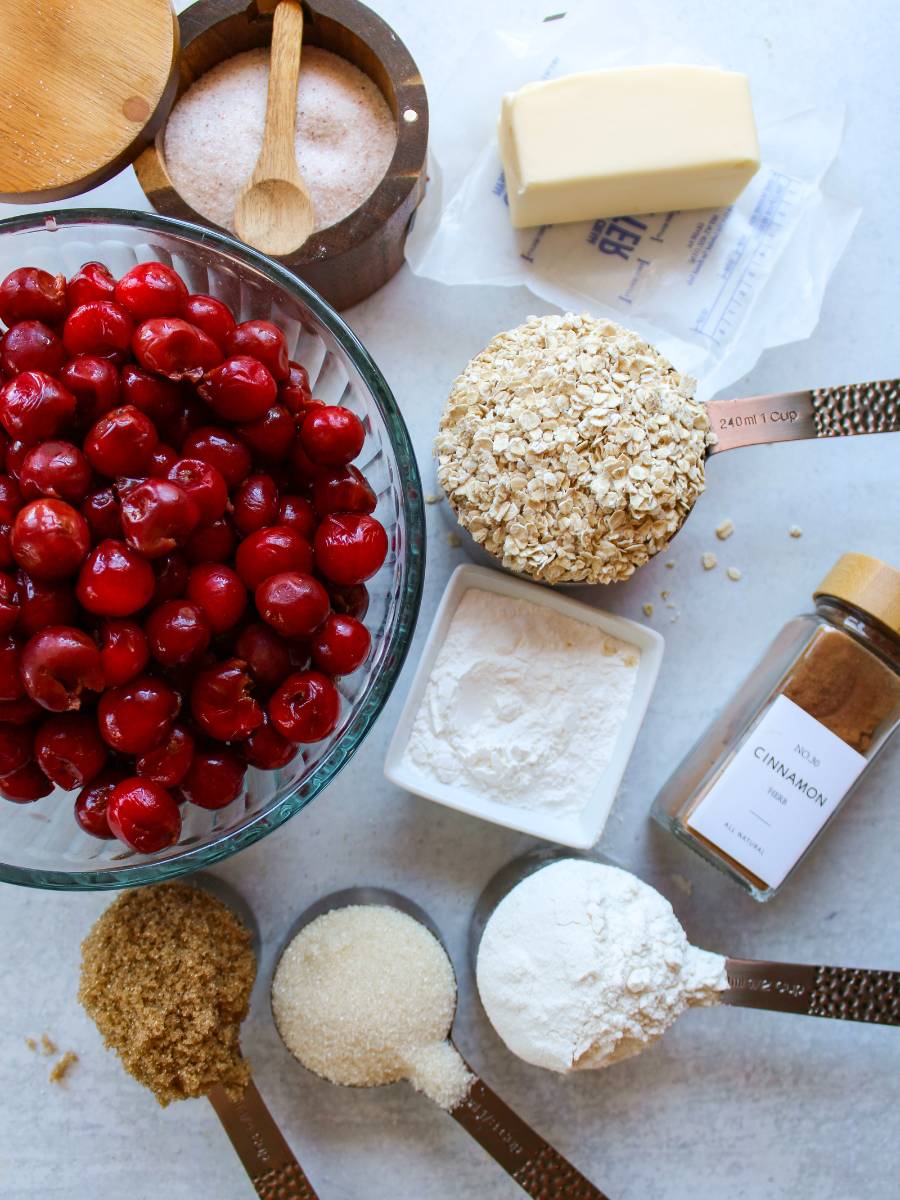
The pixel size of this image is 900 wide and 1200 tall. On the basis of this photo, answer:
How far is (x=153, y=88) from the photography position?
89 cm

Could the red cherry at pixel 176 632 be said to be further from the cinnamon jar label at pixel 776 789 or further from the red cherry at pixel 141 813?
the cinnamon jar label at pixel 776 789

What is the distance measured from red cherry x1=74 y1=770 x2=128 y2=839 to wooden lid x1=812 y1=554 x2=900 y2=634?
27.7 inches

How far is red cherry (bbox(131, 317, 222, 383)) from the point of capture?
2.14ft

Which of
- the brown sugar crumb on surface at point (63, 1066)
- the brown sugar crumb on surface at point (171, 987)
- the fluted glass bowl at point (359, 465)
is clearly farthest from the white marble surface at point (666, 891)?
the fluted glass bowl at point (359, 465)

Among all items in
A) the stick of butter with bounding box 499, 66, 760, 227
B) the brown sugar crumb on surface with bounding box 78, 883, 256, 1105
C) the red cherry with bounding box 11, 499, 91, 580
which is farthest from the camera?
the stick of butter with bounding box 499, 66, 760, 227

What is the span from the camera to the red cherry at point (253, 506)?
0.70m

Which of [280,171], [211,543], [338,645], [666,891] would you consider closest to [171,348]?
[211,543]

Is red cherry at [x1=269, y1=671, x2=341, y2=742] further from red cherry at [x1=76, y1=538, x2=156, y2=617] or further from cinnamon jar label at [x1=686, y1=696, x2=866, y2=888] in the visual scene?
cinnamon jar label at [x1=686, y1=696, x2=866, y2=888]

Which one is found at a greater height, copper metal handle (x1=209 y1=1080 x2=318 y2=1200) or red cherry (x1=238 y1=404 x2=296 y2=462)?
red cherry (x1=238 y1=404 x2=296 y2=462)

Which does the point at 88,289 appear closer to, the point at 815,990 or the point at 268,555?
the point at 268,555

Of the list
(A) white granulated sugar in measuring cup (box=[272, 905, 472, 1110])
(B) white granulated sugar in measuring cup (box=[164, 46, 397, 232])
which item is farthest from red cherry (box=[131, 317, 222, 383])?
(A) white granulated sugar in measuring cup (box=[272, 905, 472, 1110])

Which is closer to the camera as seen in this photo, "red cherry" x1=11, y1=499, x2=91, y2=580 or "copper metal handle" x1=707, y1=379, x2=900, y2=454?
"red cherry" x1=11, y1=499, x2=91, y2=580

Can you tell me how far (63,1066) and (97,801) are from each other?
520 millimetres

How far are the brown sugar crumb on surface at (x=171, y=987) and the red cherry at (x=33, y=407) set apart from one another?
49cm
